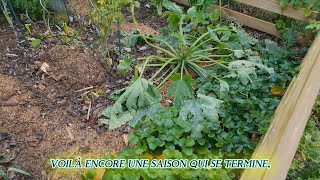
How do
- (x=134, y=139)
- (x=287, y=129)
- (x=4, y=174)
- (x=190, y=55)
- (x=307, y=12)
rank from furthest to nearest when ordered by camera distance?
(x=307, y=12)
(x=190, y=55)
(x=134, y=139)
(x=4, y=174)
(x=287, y=129)

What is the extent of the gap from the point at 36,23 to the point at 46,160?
5.73ft

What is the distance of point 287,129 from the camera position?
→ 172cm

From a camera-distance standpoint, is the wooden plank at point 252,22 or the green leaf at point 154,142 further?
the wooden plank at point 252,22

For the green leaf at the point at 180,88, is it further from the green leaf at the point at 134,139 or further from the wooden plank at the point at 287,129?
the wooden plank at the point at 287,129

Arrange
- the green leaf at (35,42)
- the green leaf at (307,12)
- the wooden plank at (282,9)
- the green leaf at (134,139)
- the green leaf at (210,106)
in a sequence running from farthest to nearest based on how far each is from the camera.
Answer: the wooden plank at (282,9)
the green leaf at (307,12)
the green leaf at (35,42)
the green leaf at (210,106)
the green leaf at (134,139)

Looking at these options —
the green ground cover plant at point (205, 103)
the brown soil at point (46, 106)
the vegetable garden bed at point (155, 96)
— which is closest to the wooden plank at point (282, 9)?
the vegetable garden bed at point (155, 96)

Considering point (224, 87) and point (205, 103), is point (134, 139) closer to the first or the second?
point (205, 103)

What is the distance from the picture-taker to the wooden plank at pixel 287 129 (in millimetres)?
1497

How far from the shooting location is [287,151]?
1596 millimetres

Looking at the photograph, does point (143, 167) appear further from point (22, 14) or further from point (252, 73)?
point (22, 14)

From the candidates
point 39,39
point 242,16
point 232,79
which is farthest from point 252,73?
point 39,39

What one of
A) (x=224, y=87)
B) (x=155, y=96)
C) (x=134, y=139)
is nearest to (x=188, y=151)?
(x=134, y=139)

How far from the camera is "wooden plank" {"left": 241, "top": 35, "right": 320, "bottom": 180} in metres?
1.50

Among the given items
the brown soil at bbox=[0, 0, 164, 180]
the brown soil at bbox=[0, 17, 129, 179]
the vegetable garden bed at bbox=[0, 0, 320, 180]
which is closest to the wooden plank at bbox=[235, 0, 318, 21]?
the vegetable garden bed at bbox=[0, 0, 320, 180]
